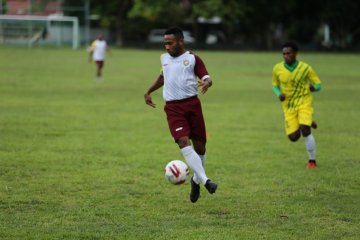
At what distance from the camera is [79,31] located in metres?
72.6

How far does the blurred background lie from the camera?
67438 millimetres

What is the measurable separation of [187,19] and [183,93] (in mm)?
72077

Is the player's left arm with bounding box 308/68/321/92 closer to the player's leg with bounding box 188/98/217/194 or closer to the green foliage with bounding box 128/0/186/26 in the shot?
the player's leg with bounding box 188/98/217/194

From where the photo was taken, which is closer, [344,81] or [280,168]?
[280,168]

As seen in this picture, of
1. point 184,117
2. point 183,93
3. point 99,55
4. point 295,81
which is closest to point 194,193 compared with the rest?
point 184,117

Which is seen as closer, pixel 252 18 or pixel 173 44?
pixel 173 44

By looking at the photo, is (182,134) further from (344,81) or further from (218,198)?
(344,81)

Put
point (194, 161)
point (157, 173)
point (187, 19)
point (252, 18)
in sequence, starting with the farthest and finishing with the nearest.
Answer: point (187, 19)
point (252, 18)
point (157, 173)
point (194, 161)

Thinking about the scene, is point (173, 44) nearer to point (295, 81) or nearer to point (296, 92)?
point (295, 81)

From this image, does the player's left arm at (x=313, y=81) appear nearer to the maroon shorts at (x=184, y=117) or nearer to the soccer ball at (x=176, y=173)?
the maroon shorts at (x=184, y=117)

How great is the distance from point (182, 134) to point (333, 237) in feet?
8.07

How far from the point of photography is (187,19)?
80562 mm

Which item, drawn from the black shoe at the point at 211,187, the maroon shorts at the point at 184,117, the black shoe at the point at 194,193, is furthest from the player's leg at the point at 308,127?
the black shoe at the point at 211,187

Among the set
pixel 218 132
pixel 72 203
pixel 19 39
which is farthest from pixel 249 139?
pixel 19 39
